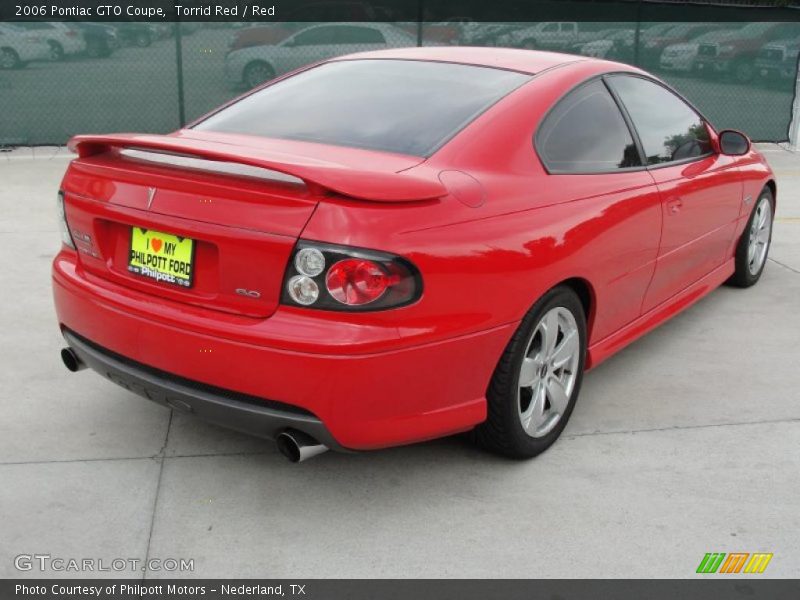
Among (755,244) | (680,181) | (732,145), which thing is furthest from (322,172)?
(755,244)

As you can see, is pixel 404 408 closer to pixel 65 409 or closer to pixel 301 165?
pixel 301 165

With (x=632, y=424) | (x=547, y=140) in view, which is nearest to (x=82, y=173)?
(x=547, y=140)

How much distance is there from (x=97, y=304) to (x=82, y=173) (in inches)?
20.6

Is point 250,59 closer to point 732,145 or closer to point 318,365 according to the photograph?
point 732,145

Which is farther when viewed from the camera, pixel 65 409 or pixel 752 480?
pixel 65 409

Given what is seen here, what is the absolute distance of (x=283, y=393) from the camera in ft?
9.55

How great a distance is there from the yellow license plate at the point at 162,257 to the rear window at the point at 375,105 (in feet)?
2.36

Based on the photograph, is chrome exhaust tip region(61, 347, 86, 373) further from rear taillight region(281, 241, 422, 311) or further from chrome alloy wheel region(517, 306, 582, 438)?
chrome alloy wheel region(517, 306, 582, 438)

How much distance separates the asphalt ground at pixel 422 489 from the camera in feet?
9.87

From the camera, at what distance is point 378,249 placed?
2826mm

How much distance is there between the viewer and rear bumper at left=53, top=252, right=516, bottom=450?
285cm

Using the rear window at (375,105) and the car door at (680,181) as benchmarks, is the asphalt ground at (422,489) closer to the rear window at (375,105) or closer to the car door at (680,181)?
the car door at (680,181)

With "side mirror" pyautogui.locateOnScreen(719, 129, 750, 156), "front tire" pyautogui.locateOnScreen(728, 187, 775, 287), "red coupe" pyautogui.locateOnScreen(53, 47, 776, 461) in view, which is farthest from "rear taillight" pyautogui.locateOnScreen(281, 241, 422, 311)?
"front tire" pyautogui.locateOnScreen(728, 187, 775, 287)

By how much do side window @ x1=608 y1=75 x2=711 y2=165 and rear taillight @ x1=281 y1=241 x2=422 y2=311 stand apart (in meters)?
1.92
